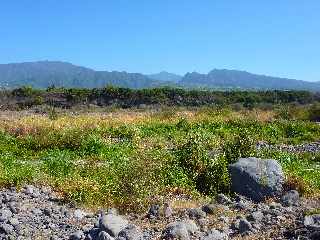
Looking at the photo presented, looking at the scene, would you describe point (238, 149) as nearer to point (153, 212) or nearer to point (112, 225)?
point (153, 212)

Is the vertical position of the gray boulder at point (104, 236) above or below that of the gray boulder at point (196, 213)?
above

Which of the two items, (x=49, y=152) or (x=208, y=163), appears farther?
(x=49, y=152)

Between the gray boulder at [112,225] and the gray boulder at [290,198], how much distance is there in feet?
13.2


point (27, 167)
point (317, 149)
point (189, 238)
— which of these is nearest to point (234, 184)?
point (189, 238)

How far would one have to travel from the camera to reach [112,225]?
10500 mm

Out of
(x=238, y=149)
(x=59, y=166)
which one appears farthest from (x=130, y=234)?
(x=59, y=166)

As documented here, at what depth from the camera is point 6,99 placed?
73.2 metres

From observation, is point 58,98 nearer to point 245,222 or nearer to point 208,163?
point 208,163

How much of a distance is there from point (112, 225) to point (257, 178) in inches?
188

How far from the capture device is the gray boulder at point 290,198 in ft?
43.0

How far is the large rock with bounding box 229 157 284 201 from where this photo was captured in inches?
553

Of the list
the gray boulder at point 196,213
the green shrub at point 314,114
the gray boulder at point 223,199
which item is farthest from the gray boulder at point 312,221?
the green shrub at point 314,114

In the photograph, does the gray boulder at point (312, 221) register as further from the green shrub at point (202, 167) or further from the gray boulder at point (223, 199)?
the green shrub at point (202, 167)

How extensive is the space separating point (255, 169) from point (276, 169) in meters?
0.53
